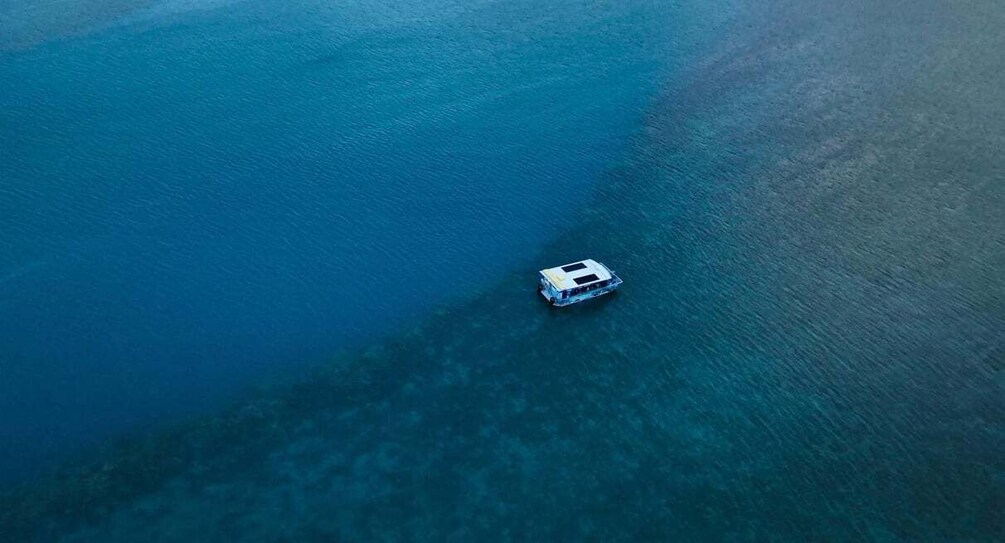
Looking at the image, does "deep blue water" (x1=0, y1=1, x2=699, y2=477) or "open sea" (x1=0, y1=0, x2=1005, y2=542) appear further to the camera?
"deep blue water" (x1=0, y1=1, x2=699, y2=477)

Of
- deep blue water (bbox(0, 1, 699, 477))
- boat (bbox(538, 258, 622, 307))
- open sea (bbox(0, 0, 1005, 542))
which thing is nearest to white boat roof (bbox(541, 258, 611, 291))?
boat (bbox(538, 258, 622, 307))

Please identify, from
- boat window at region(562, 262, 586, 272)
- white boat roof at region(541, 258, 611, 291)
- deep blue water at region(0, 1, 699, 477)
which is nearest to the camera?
deep blue water at region(0, 1, 699, 477)

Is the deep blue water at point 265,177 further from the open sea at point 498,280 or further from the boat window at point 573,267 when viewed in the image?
the boat window at point 573,267

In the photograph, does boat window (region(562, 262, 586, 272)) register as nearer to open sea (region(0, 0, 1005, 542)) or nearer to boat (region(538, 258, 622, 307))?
boat (region(538, 258, 622, 307))

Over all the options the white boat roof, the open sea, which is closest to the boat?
the white boat roof

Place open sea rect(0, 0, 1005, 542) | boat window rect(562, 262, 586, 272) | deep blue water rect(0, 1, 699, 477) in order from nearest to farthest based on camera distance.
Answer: open sea rect(0, 0, 1005, 542)
deep blue water rect(0, 1, 699, 477)
boat window rect(562, 262, 586, 272)

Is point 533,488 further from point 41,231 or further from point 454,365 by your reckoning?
point 41,231

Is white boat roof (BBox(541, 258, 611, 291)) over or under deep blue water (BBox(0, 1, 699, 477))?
under

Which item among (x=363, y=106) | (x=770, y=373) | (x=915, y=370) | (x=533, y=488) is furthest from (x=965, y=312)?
(x=363, y=106)
